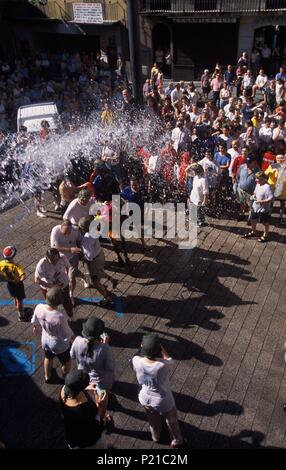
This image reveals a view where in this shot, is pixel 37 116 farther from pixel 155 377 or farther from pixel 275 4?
pixel 275 4

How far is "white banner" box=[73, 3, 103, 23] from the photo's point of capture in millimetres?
24419

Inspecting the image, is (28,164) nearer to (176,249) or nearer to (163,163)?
(163,163)

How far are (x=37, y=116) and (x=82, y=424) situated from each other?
40.6ft

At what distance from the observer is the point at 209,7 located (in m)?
21.9

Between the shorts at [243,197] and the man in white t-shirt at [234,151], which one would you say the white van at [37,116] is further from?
the shorts at [243,197]

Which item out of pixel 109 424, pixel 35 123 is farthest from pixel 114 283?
pixel 35 123

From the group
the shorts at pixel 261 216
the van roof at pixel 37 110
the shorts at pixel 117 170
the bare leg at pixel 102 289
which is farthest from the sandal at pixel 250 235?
the van roof at pixel 37 110

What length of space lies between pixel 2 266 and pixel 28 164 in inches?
212

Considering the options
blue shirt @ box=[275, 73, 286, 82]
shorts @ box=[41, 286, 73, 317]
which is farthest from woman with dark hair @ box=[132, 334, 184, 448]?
blue shirt @ box=[275, 73, 286, 82]

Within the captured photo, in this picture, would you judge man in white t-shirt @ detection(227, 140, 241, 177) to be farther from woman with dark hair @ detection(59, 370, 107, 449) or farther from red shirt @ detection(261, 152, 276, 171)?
woman with dark hair @ detection(59, 370, 107, 449)

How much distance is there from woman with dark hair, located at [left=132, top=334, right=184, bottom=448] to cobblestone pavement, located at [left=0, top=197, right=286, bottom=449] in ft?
2.69

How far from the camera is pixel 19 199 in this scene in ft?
38.7

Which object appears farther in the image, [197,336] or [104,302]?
[104,302]
